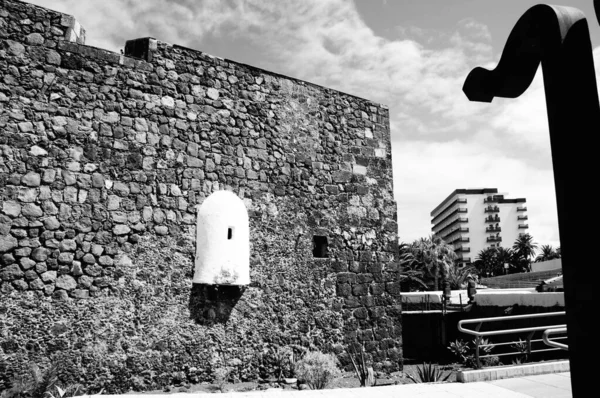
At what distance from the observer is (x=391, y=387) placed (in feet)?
18.5

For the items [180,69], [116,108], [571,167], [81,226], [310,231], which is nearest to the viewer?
[571,167]

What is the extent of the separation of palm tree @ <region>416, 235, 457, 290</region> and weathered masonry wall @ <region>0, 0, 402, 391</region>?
33862 millimetres

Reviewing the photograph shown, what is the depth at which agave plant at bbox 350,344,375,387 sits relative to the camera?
6.66 metres

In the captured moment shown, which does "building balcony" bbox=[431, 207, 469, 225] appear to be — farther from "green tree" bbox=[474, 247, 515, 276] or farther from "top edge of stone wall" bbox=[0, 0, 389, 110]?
"top edge of stone wall" bbox=[0, 0, 389, 110]

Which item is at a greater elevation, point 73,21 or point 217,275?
point 73,21

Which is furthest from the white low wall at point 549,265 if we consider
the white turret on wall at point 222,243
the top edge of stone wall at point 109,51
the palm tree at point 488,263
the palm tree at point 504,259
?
the top edge of stone wall at point 109,51

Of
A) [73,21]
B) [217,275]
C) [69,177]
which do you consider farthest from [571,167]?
[73,21]

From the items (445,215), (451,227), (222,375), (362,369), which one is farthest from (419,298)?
(445,215)

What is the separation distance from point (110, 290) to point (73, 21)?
3.77 meters

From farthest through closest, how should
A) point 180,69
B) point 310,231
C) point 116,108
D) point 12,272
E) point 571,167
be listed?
point 310,231
point 180,69
point 116,108
point 12,272
point 571,167

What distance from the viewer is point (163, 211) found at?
6582mm

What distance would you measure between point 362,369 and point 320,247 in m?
2.11

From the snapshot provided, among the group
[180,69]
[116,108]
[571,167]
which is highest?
[180,69]

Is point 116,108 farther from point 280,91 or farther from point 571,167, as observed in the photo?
point 571,167
